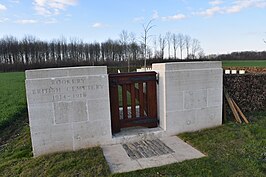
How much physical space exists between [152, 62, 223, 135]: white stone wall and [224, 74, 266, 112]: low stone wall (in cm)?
107

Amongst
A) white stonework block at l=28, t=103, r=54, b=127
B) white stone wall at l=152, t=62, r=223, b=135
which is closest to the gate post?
white stone wall at l=152, t=62, r=223, b=135

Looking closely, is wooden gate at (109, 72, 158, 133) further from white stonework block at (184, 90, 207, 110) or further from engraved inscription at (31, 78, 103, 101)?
white stonework block at (184, 90, 207, 110)

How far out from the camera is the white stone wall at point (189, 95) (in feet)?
15.3

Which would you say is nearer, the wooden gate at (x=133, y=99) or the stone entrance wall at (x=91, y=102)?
the stone entrance wall at (x=91, y=102)

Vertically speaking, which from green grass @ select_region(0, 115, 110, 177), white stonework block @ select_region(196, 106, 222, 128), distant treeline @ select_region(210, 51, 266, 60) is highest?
distant treeline @ select_region(210, 51, 266, 60)

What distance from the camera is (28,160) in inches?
151

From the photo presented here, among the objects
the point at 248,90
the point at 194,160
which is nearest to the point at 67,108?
the point at 194,160

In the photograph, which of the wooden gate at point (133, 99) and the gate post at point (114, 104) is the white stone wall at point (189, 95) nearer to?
the wooden gate at point (133, 99)

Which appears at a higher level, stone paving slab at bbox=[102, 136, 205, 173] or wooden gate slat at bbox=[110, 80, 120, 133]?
wooden gate slat at bbox=[110, 80, 120, 133]

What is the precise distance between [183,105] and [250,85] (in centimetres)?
283

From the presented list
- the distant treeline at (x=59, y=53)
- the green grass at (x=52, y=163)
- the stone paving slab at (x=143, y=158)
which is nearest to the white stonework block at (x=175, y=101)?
the stone paving slab at (x=143, y=158)

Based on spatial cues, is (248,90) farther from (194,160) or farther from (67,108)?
(67,108)

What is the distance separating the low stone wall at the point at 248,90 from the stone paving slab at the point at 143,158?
8.99 ft

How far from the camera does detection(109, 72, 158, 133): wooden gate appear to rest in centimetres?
461
